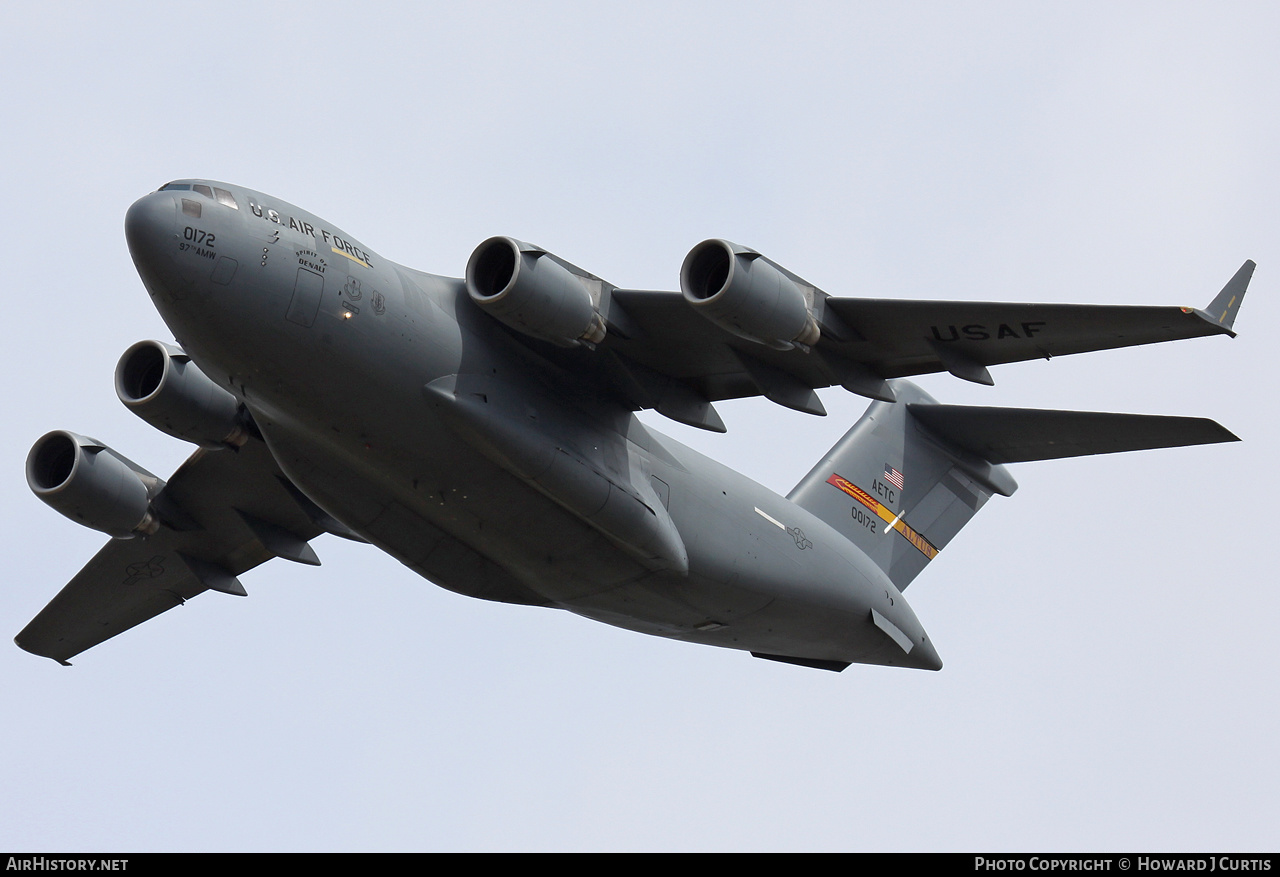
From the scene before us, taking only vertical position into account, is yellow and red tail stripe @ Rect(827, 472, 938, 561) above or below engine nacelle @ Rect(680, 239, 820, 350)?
below

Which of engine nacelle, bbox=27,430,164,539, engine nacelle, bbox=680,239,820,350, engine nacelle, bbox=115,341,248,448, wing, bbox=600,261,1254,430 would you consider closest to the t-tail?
wing, bbox=600,261,1254,430

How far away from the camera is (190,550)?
1372cm

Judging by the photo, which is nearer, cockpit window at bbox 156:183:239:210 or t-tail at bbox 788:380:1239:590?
cockpit window at bbox 156:183:239:210

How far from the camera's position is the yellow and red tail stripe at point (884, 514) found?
45.9 feet

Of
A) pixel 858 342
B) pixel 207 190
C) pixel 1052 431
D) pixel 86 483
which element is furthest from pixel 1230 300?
pixel 86 483

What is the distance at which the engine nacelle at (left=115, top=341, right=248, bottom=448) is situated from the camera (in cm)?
1138

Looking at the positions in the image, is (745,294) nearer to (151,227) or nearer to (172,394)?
(151,227)

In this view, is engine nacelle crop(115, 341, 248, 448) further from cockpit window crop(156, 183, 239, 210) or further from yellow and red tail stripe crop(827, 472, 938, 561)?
yellow and red tail stripe crop(827, 472, 938, 561)

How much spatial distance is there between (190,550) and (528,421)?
186 inches

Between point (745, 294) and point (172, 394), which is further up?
point (745, 294)

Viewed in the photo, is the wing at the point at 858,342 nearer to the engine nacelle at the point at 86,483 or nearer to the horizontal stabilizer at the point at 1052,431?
the horizontal stabilizer at the point at 1052,431

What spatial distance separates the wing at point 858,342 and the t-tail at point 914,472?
2.55 metres

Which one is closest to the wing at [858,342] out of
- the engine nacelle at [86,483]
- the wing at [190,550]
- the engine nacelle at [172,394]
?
the engine nacelle at [172,394]

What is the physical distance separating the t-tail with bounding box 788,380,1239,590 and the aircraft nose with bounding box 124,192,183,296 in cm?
631
